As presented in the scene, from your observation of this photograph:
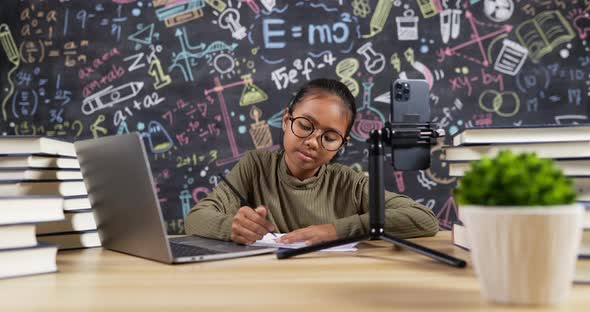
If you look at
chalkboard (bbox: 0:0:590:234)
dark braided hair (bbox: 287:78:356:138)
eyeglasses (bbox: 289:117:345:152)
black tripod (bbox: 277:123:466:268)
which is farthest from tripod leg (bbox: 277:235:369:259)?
chalkboard (bbox: 0:0:590:234)

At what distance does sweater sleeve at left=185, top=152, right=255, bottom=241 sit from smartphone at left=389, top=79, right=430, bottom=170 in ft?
1.45

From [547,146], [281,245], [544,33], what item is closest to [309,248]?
[281,245]

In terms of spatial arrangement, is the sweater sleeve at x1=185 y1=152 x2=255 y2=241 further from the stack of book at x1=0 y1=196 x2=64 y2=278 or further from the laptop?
the stack of book at x1=0 y1=196 x2=64 y2=278

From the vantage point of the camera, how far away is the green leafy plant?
0.54 metres

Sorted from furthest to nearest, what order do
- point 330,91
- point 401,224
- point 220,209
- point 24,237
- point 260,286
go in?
1. point 330,91
2. point 220,209
3. point 401,224
4. point 24,237
5. point 260,286

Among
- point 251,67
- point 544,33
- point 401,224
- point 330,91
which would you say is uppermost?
point 544,33

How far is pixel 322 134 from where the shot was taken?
1.60 meters

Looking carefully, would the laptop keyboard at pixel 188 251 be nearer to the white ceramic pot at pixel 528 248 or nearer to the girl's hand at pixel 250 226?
the girl's hand at pixel 250 226

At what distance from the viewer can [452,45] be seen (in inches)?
104

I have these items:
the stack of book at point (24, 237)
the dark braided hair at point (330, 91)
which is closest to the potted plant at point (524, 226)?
the stack of book at point (24, 237)

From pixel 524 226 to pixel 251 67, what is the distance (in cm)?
223

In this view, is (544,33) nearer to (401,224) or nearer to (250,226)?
(401,224)

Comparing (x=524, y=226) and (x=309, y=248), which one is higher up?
(x=524, y=226)

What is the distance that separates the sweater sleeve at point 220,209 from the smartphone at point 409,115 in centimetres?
44
